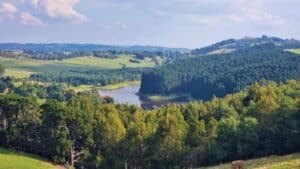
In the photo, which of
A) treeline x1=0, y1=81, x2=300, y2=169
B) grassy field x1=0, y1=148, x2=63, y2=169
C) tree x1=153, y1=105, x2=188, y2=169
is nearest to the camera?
treeline x1=0, y1=81, x2=300, y2=169

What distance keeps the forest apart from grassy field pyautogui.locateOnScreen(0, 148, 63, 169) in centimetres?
424

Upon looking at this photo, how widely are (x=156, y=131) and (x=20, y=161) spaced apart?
26.1 metres

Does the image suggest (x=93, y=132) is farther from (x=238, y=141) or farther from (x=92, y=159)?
(x=238, y=141)

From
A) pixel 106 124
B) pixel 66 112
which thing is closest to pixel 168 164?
pixel 106 124

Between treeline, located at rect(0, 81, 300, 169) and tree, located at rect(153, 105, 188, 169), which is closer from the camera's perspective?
treeline, located at rect(0, 81, 300, 169)

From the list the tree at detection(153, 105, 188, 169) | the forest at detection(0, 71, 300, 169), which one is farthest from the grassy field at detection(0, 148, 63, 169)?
the tree at detection(153, 105, 188, 169)

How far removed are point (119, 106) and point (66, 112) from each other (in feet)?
53.0

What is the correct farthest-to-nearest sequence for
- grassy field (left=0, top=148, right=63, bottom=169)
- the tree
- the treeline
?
1. grassy field (left=0, top=148, right=63, bottom=169)
2. the tree
3. the treeline

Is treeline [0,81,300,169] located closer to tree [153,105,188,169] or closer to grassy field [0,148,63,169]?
tree [153,105,188,169]

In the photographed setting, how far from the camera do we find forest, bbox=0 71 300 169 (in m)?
81.1

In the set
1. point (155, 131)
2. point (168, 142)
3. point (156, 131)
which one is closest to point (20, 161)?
point (155, 131)

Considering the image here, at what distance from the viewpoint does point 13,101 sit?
106 metres

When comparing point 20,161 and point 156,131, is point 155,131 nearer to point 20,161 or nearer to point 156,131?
point 156,131

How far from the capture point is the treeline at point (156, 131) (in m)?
81.1
